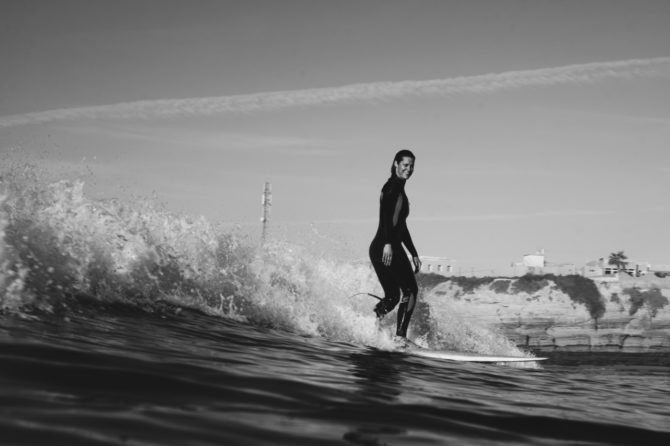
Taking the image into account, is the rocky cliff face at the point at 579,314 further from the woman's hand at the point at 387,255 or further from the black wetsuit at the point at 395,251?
the woman's hand at the point at 387,255

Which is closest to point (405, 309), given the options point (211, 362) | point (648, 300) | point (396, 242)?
point (396, 242)

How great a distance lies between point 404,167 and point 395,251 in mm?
1053

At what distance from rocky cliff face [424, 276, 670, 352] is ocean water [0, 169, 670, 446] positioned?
731 inches

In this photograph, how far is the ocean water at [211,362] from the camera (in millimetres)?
3096

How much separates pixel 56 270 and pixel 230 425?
4.88 m

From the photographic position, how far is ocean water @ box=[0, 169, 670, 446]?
3.10 meters

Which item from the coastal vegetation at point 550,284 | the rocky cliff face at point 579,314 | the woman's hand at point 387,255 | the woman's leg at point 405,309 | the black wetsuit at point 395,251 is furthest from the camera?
the coastal vegetation at point 550,284

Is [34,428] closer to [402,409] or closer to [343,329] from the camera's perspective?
[402,409]

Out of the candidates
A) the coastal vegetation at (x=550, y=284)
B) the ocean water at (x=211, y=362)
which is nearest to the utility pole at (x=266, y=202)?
the coastal vegetation at (x=550, y=284)

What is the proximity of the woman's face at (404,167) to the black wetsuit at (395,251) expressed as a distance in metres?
0.06

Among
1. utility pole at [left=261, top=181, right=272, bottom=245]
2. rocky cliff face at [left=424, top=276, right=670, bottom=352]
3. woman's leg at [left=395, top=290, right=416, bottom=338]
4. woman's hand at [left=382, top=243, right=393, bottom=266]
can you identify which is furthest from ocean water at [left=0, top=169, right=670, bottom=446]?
utility pole at [left=261, top=181, right=272, bottom=245]

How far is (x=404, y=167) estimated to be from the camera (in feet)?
27.3

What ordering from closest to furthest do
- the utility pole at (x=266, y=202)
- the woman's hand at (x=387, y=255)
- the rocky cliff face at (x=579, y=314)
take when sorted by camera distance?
1. the woman's hand at (x=387, y=255)
2. the rocky cliff face at (x=579, y=314)
3. the utility pole at (x=266, y=202)

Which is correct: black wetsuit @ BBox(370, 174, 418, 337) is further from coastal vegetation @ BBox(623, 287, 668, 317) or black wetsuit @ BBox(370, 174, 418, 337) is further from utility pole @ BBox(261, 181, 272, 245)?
utility pole @ BBox(261, 181, 272, 245)
